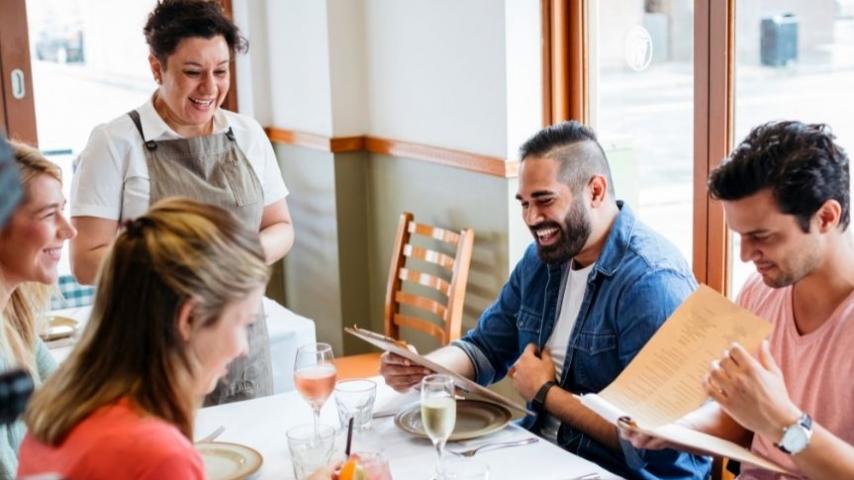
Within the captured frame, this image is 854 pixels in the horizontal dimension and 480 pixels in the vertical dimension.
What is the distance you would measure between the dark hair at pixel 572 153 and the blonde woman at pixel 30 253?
101cm

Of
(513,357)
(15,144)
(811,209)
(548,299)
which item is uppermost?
(15,144)

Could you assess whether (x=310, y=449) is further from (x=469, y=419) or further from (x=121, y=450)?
(x=121, y=450)

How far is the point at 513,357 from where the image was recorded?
2551mm

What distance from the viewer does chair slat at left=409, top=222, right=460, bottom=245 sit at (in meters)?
3.69

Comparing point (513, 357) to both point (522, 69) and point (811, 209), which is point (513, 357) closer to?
point (811, 209)

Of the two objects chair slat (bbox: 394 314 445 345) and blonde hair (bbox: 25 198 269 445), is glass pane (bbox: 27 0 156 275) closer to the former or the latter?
chair slat (bbox: 394 314 445 345)

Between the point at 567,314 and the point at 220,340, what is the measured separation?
1.13 metres

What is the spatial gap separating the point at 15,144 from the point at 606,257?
4.07 feet

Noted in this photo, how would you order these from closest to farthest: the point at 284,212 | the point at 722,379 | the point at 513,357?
1. the point at 722,379
2. the point at 513,357
3. the point at 284,212

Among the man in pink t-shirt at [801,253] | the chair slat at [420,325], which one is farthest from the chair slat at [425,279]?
the man in pink t-shirt at [801,253]

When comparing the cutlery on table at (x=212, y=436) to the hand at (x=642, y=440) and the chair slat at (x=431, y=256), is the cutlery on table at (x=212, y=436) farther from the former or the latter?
the chair slat at (x=431, y=256)

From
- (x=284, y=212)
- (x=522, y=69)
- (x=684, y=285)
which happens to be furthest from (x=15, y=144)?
(x=522, y=69)

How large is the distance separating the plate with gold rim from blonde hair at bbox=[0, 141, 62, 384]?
72cm

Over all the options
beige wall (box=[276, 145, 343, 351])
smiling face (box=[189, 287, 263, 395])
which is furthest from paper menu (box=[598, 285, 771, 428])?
beige wall (box=[276, 145, 343, 351])
